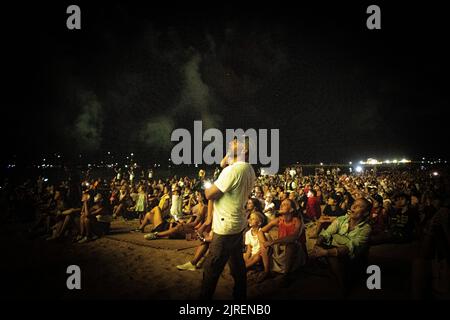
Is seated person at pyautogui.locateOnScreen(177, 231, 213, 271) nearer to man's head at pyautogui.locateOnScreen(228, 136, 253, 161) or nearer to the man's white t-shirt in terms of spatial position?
the man's white t-shirt

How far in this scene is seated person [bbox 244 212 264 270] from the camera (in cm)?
478

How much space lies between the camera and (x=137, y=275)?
4844mm

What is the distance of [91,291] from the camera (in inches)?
164

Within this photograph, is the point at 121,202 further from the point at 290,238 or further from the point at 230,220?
the point at 230,220

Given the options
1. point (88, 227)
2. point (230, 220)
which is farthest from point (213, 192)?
point (88, 227)

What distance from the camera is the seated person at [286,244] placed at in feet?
14.8

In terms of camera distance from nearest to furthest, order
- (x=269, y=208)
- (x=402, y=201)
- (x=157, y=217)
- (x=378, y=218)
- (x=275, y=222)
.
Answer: (x=275, y=222) < (x=402, y=201) < (x=378, y=218) < (x=157, y=217) < (x=269, y=208)

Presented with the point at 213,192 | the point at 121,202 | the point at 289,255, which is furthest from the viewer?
the point at 121,202

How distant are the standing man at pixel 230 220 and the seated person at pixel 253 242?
1650mm

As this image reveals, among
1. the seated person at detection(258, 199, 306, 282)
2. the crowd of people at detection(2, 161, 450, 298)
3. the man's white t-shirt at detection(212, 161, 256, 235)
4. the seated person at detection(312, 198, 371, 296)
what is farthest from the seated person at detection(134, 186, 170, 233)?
the man's white t-shirt at detection(212, 161, 256, 235)

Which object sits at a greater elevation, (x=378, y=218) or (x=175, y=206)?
(x=175, y=206)

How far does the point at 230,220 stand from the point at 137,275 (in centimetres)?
278
